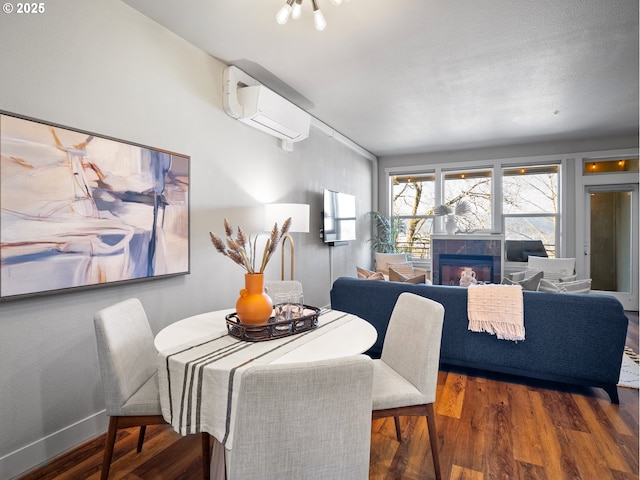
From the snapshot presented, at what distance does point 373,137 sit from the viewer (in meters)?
5.14

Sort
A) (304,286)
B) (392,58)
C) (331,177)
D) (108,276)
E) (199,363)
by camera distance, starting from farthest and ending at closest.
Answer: (331,177), (304,286), (392,58), (108,276), (199,363)

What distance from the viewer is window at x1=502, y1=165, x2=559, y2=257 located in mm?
5492

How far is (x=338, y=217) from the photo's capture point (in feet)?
15.7

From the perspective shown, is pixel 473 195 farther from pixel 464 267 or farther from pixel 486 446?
pixel 486 446

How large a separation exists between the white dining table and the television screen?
291 centimetres

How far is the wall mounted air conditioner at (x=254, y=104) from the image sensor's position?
113 inches

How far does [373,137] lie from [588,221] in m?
3.41

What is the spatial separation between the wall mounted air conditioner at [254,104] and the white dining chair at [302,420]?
8.31ft

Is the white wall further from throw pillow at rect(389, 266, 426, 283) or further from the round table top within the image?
throw pillow at rect(389, 266, 426, 283)

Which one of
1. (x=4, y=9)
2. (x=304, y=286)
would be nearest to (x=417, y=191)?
(x=304, y=286)

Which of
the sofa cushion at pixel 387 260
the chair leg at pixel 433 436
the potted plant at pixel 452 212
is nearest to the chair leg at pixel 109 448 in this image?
the chair leg at pixel 433 436

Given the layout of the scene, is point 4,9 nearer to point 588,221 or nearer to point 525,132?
point 525,132

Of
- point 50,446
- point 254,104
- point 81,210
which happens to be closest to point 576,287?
point 254,104

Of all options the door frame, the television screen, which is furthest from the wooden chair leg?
the door frame
